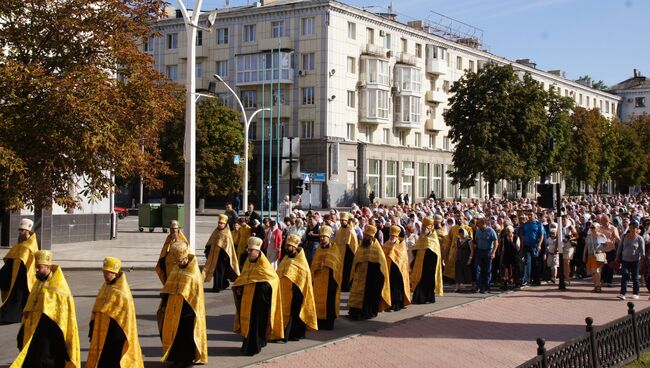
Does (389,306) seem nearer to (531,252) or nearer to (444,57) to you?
(531,252)

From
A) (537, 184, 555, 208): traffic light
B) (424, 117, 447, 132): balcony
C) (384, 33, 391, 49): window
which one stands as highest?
(384, 33, 391, 49): window

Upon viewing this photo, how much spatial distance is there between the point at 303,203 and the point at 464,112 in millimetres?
13559

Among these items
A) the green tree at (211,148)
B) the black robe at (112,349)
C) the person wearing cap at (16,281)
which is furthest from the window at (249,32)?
the black robe at (112,349)

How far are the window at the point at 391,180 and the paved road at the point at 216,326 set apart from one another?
4805 centimetres

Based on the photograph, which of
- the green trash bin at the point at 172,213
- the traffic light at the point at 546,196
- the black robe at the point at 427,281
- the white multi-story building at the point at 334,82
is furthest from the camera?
the white multi-story building at the point at 334,82

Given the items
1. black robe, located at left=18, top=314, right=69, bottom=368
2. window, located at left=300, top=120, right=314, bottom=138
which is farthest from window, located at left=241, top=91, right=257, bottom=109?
black robe, located at left=18, top=314, right=69, bottom=368

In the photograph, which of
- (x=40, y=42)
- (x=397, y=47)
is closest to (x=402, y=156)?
(x=397, y=47)

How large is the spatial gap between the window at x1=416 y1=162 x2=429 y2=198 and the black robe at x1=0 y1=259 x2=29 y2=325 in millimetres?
59291

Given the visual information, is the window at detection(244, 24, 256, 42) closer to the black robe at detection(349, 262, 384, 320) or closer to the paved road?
the paved road

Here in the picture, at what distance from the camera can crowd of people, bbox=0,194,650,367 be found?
28.9 ft

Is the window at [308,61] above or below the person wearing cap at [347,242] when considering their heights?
above

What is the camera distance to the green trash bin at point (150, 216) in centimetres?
3767

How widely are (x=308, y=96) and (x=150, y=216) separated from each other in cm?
2617

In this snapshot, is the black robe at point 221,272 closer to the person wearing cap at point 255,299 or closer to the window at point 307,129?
the person wearing cap at point 255,299
